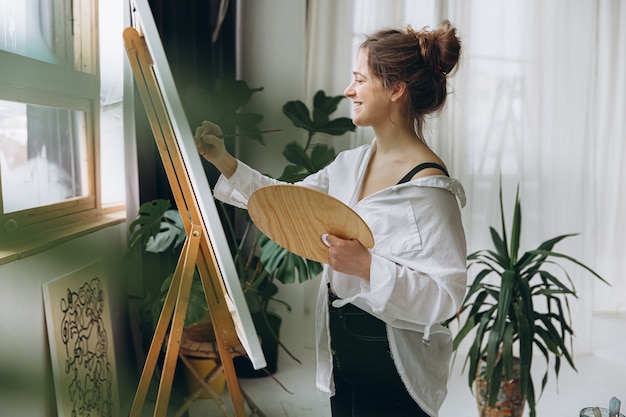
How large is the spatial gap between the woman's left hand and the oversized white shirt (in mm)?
18

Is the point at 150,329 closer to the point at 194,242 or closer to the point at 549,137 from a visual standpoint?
the point at 194,242

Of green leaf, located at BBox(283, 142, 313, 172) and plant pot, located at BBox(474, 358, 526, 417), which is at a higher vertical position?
green leaf, located at BBox(283, 142, 313, 172)

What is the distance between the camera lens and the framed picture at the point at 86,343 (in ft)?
5.28

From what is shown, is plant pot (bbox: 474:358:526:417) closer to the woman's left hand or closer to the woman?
the woman

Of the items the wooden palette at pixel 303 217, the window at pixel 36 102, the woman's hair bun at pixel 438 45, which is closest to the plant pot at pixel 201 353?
the wooden palette at pixel 303 217

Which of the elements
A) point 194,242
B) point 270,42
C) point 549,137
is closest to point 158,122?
point 194,242

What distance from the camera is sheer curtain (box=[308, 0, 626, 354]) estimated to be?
305 centimetres

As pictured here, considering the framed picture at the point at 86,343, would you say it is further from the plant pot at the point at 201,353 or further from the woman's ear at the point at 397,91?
the woman's ear at the point at 397,91

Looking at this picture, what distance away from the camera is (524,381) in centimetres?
209

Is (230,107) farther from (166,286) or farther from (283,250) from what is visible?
(166,286)

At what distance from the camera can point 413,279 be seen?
1046 millimetres

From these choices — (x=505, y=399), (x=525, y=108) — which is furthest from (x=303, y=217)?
(x=525, y=108)

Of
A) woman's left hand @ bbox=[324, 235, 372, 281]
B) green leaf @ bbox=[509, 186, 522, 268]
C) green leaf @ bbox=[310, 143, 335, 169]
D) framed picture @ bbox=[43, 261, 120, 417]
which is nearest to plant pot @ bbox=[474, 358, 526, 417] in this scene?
green leaf @ bbox=[509, 186, 522, 268]

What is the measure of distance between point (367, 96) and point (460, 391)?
2049 millimetres
